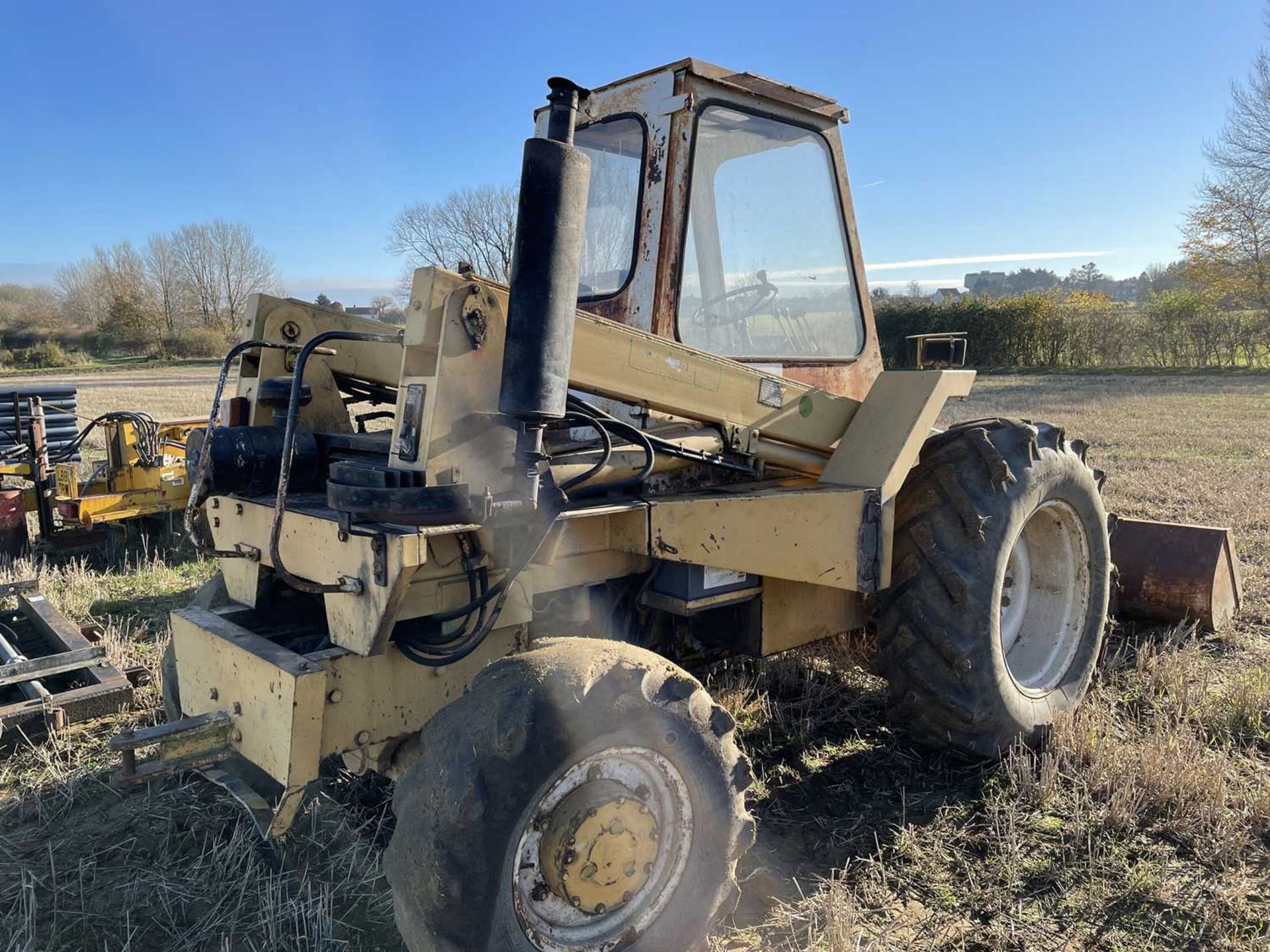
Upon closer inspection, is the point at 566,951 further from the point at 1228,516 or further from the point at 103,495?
the point at 1228,516

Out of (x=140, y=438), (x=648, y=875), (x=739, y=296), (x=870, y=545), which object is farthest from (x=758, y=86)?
(x=140, y=438)

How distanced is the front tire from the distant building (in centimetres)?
3193

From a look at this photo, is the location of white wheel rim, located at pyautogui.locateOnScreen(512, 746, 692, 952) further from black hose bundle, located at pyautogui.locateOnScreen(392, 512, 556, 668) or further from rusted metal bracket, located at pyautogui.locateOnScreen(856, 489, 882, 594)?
rusted metal bracket, located at pyautogui.locateOnScreen(856, 489, 882, 594)

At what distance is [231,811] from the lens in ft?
10.5

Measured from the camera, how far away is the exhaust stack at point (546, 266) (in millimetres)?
2127

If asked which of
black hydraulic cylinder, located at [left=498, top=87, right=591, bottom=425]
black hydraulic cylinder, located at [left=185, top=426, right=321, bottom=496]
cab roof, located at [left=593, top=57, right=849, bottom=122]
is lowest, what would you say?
black hydraulic cylinder, located at [left=185, top=426, right=321, bottom=496]

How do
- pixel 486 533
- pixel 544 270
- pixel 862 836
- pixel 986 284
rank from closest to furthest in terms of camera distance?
pixel 544 270 → pixel 486 533 → pixel 862 836 → pixel 986 284

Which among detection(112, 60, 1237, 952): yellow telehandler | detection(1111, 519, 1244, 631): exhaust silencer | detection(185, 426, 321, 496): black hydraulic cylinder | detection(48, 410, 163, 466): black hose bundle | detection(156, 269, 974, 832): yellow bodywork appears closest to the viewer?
detection(112, 60, 1237, 952): yellow telehandler

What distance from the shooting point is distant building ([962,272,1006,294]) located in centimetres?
3167

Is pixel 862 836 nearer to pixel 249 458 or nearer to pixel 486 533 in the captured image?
pixel 486 533

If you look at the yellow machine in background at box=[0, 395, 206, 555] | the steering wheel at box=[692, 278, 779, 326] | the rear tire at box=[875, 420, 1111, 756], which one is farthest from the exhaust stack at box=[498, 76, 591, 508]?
the yellow machine in background at box=[0, 395, 206, 555]

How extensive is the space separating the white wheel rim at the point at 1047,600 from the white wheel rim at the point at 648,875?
82.8 inches

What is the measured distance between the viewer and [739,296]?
3580 mm

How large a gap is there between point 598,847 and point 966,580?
5.64 ft
